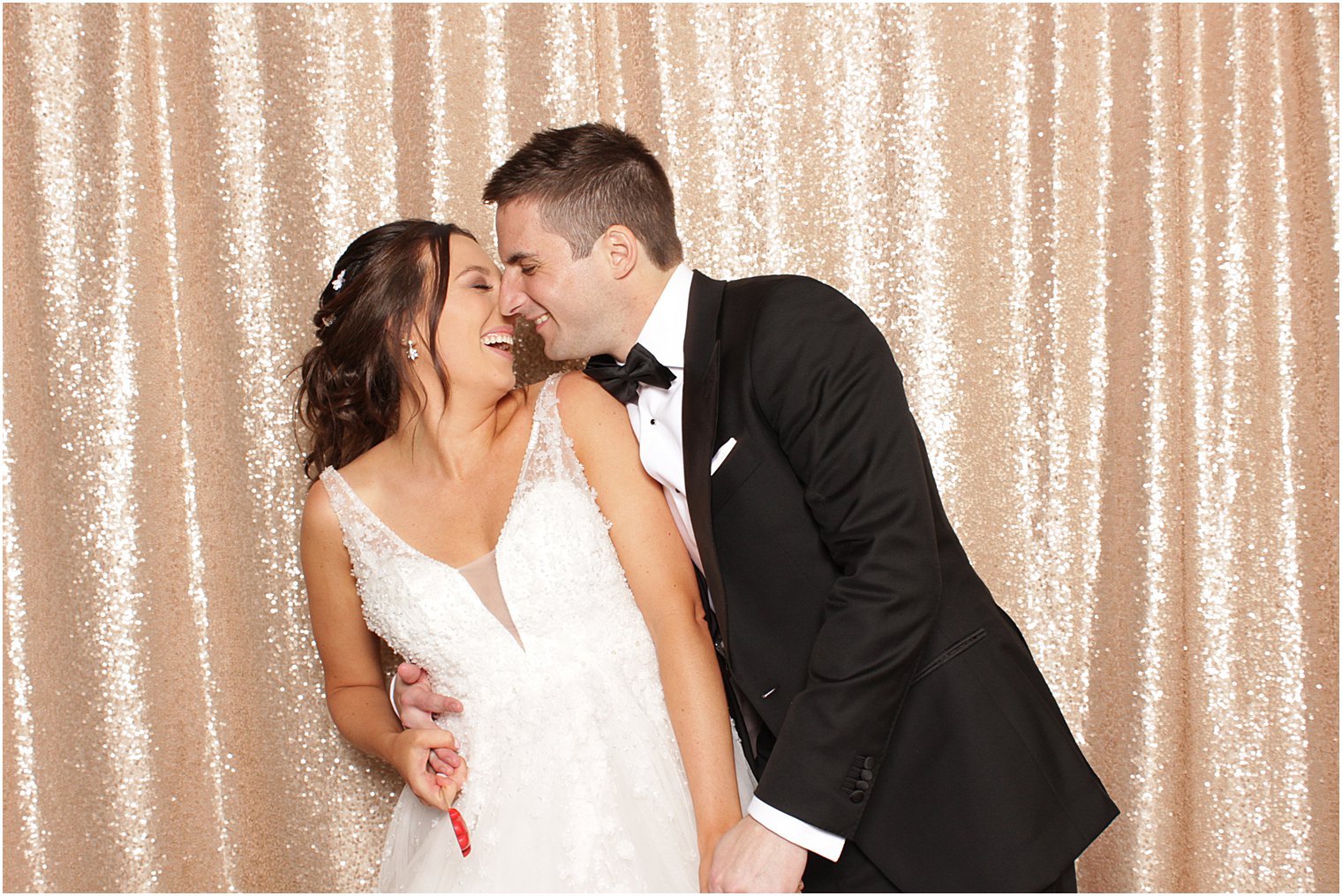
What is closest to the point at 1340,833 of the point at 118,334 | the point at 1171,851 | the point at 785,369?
the point at 1171,851

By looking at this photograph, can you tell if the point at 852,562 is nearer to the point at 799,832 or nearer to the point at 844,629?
the point at 844,629

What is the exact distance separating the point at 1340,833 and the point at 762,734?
1.35m

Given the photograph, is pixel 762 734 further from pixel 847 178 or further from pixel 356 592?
pixel 847 178

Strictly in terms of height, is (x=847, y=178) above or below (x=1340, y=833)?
above

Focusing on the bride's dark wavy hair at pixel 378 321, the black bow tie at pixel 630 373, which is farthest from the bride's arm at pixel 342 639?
the black bow tie at pixel 630 373

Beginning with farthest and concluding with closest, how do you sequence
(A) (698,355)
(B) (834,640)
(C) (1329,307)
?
1. (C) (1329,307)
2. (A) (698,355)
3. (B) (834,640)

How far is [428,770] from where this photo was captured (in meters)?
1.64

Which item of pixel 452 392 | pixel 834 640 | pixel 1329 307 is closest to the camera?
pixel 834 640

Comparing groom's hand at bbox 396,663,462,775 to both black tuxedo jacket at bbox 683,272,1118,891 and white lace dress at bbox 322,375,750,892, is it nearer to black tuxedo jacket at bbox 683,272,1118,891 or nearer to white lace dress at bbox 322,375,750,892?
white lace dress at bbox 322,375,750,892

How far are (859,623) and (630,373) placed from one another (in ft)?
1.70

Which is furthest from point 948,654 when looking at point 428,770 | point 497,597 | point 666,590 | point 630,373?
point 428,770

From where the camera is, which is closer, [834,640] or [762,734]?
[834,640]

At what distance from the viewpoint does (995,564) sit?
213 cm

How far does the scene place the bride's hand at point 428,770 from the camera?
1.60 meters
